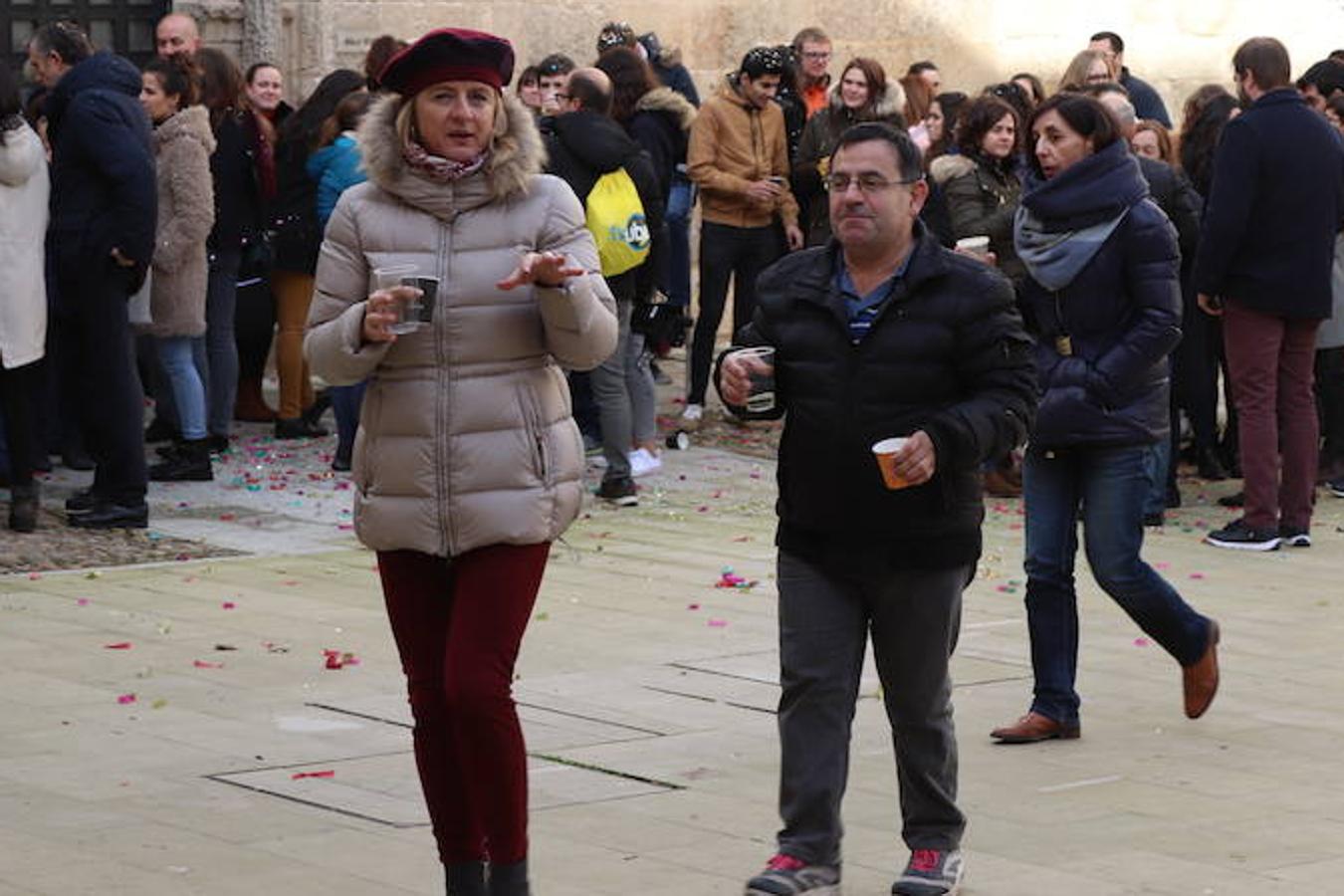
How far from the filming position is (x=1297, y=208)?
12109 mm

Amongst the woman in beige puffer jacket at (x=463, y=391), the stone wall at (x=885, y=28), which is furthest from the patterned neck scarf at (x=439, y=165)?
the stone wall at (x=885, y=28)

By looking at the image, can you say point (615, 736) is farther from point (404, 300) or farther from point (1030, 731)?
point (404, 300)

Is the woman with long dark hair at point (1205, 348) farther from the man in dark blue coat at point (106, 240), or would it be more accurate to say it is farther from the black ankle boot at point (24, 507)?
the black ankle boot at point (24, 507)

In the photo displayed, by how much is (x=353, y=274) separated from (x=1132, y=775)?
2.92 metres

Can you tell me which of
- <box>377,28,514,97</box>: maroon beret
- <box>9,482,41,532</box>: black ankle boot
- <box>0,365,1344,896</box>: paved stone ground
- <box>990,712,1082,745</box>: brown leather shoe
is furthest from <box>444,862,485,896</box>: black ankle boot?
<box>9,482,41,532</box>: black ankle boot

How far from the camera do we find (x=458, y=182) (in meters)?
5.86

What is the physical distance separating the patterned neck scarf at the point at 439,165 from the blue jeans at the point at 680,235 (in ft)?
34.2

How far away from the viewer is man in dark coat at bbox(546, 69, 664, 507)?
12516 millimetres

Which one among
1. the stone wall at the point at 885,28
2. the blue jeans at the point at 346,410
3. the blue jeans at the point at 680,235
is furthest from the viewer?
the stone wall at the point at 885,28

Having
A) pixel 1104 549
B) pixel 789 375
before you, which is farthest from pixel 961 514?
pixel 1104 549

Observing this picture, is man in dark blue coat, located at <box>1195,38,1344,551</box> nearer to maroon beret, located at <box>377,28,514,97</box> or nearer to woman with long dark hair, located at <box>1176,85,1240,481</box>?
woman with long dark hair, located at <box>1176,85,1240,481</box>

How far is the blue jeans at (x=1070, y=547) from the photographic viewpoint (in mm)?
8078

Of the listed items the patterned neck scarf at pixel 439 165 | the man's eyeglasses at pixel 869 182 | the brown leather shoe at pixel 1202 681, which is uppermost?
the patterned neck scarf at pixel 439 165

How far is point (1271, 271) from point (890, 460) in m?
6.48
